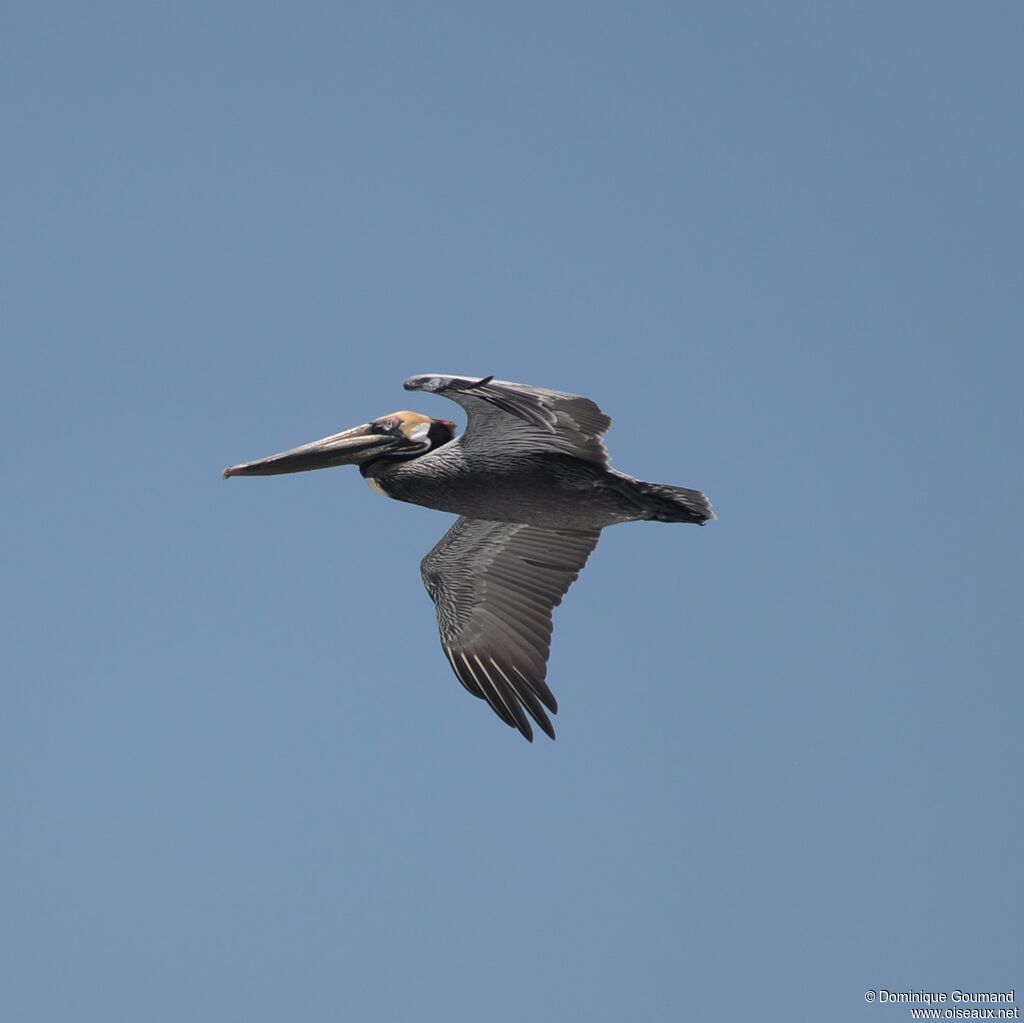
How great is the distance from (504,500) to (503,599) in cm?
187

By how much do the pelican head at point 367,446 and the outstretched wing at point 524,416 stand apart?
1.14 meters

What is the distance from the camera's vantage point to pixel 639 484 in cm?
1315

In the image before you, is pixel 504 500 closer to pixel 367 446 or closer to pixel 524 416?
pixel 367 446

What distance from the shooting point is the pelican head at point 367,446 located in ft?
47.2

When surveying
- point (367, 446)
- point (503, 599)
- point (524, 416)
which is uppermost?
point (367, 446)

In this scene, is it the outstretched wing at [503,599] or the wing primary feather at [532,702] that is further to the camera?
the outstretched wing at [503,599]

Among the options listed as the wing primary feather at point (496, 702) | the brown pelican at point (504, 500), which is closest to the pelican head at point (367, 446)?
the brown pelican at point (504, 500)

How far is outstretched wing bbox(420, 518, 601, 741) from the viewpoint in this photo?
14453 millimetres

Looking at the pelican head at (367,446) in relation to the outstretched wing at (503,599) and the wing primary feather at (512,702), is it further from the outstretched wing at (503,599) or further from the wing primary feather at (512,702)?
the wing primary feather at (512,702)

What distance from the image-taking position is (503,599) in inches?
595

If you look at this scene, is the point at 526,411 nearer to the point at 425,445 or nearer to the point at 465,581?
the point at 425,445

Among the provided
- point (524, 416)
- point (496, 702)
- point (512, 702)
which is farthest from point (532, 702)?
point (524, 416)

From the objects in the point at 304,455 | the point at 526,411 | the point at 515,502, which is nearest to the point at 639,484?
the point at 515,502

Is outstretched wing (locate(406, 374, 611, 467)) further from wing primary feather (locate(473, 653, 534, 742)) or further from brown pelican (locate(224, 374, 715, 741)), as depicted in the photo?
wing primary feather (locate(473, 653, 534, 742))
